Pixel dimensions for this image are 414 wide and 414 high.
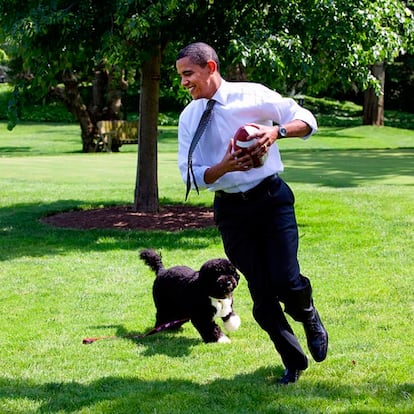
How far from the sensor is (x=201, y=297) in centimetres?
615

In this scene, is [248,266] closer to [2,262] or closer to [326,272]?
[326,272]

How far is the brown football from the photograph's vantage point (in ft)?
14.8

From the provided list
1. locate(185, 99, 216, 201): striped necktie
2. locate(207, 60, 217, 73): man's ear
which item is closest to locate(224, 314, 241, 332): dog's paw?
locate(185, 99, 216, 201): striped necktie

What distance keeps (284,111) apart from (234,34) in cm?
700

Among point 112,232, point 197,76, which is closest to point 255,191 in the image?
point 197,76

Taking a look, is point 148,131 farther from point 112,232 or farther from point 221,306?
point 221,306

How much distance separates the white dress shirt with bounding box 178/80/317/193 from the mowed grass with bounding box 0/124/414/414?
1241 millimetres

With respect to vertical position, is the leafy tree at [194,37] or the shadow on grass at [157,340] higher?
the leafy tree at [194,37]

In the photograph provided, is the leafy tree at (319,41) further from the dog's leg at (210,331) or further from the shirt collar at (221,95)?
the shirt collar at (221,95)

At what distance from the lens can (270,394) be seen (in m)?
4.86

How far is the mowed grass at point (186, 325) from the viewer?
4.89m

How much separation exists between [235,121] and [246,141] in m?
0.42

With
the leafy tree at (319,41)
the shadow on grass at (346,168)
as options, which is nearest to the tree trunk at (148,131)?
the leafy tree at (319,41)

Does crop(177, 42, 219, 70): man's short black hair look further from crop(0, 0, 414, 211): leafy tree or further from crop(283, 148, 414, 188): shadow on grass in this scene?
crop(283, 148, 414, 188): shadow on grass
